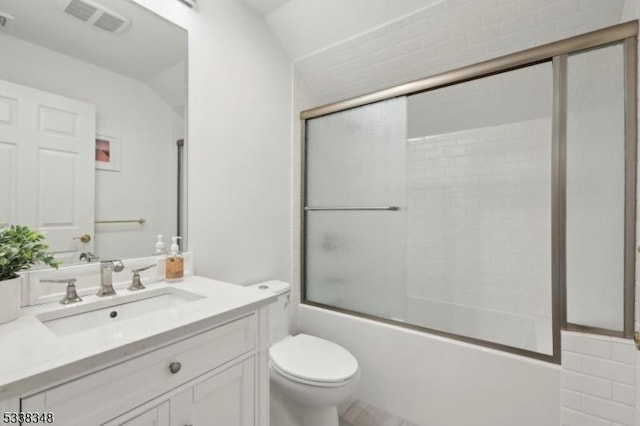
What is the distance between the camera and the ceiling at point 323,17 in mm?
1729

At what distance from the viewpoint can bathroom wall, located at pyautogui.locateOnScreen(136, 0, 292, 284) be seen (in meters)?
1.58

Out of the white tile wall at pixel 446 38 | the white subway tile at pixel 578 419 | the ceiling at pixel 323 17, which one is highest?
the ceiling at pixel 323 17

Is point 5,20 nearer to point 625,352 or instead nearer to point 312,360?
point 312,360

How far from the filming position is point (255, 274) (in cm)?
191

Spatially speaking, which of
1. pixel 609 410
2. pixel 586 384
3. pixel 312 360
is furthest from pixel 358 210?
pixel 609 410

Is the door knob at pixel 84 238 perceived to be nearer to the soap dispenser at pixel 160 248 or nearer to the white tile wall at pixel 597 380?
the soap dispenser at pixel 160 248

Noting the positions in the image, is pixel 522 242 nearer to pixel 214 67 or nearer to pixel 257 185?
pixel 257 185

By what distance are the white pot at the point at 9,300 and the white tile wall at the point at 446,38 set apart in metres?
1.89

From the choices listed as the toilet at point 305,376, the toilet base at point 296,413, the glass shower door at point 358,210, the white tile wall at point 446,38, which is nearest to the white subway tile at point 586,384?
the glass shower door at point 358,210

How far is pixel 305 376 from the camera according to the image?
1375 mm

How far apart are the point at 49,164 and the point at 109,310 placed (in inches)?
22.8

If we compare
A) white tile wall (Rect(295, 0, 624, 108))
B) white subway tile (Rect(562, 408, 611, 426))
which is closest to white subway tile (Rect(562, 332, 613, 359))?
white subway tile (Rect(562, 408, 611, 426))

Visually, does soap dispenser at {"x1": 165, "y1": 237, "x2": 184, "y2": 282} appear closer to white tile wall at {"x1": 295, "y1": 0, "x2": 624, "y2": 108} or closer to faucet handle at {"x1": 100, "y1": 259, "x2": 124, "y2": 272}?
faucet handle at {"x1": 100, "y1": 259, "x2": 124, "y2": 272}

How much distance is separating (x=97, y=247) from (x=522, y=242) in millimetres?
2620
